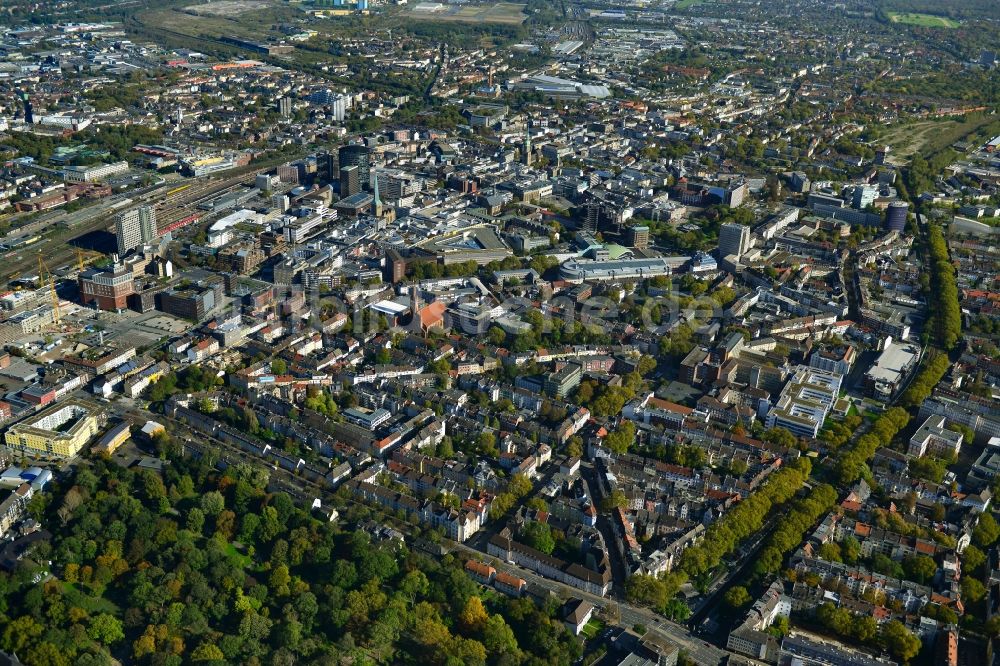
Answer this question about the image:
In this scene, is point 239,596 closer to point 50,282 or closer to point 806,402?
point 806,402

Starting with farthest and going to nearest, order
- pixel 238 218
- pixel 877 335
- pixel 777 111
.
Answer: pixel 777 111
pixel 238 218
pixel 877 335

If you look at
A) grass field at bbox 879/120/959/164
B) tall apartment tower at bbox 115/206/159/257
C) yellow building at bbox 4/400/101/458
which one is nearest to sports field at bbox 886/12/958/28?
grass field at bbox 879/120/959/164

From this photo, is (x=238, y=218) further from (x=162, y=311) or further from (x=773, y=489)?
(x=773, y=489)

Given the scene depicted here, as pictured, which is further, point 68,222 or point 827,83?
point 827,83

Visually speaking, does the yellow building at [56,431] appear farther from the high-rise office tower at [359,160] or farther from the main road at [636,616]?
the high-rise office tower at [359,160]

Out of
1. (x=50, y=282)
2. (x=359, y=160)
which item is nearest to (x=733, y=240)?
(x=359, y=160)

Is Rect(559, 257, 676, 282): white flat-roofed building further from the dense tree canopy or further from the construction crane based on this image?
the construction crane

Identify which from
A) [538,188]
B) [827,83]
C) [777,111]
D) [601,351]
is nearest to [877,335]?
[601,351]
